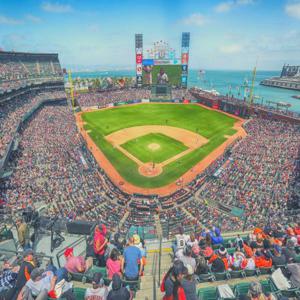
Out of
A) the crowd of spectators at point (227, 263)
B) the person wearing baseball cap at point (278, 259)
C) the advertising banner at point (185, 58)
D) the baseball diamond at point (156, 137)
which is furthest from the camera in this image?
the advertising banner at point (185, 58)

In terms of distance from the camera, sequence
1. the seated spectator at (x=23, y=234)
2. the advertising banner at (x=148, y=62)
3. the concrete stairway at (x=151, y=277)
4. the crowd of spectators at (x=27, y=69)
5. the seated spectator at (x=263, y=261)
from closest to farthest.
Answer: the concrete stairway at (x=151, y=277) → the seated spectator at (x=263, y=261) → the seated spectator at (x=23, y=234) → the crowd of spectators at (x=27, y=69) → the advertising banner at (x=148, y=62)

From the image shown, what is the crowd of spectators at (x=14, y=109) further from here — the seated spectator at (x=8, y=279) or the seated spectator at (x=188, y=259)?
the seated spectator at (x=188, y=259)

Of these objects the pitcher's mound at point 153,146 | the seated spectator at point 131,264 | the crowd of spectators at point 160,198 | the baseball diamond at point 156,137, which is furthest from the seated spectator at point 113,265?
the pitcher's mound at point 153,146

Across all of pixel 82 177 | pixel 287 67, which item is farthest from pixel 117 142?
pixel 287 67

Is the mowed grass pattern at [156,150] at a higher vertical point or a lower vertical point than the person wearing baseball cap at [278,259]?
lower

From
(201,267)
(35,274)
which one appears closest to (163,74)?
(201,267)

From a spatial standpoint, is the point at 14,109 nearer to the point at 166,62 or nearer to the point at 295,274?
the point at 295,274
